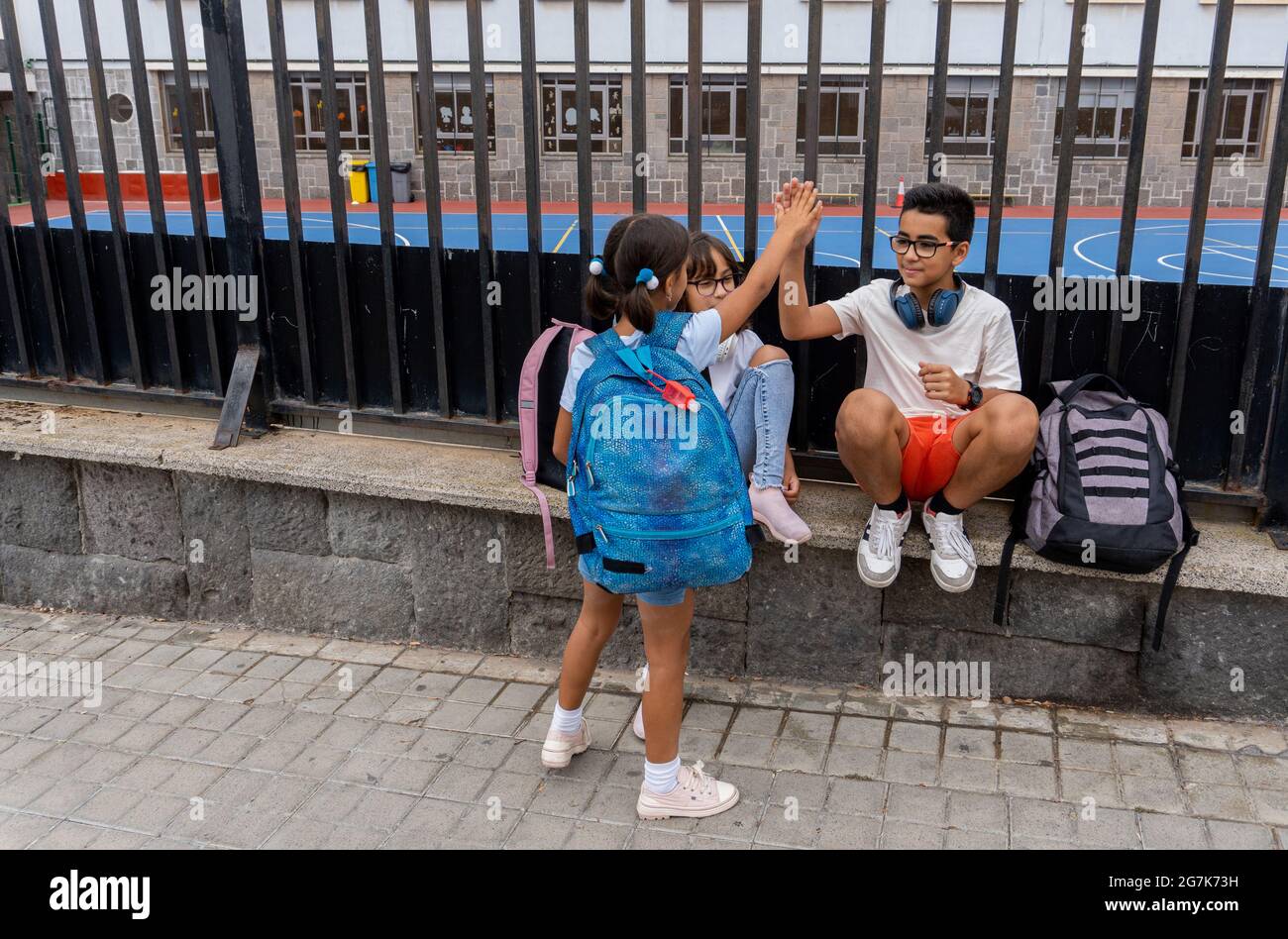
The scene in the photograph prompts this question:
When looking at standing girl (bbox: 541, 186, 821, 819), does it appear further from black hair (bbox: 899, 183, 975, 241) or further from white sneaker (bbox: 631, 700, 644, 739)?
black hair (bbox: 899, 183, 975, 241)

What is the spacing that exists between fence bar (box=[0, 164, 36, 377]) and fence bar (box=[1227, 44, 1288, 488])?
5.24 m

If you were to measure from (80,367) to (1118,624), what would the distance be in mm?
4719

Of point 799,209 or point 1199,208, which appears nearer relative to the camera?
point 799,209

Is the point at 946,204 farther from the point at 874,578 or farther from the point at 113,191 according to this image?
the point at 113,191

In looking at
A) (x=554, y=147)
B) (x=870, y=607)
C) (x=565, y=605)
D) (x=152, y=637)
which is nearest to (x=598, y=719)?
(x=565, y=605)

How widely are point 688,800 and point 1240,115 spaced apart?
3125 cm

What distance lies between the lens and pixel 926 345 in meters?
3.70

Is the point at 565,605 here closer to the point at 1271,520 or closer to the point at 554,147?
the point at 1271,520

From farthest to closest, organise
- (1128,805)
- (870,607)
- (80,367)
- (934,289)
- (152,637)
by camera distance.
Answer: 1. (80,367)
2. (152,637)
3. (870,607)
4. (934,289)
5. (1128,805)

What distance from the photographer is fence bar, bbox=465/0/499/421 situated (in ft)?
13.9

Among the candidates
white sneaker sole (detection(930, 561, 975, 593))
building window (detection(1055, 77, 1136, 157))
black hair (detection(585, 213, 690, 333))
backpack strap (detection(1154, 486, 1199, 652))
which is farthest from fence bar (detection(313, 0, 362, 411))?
building window (detection(1055, 77, 1136, 157))

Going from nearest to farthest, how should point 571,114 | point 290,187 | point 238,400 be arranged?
1. point 290,187
2. point 238,400
3. point 571,114

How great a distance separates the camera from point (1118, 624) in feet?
12.3

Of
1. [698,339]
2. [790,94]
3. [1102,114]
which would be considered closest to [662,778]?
[698,339]
